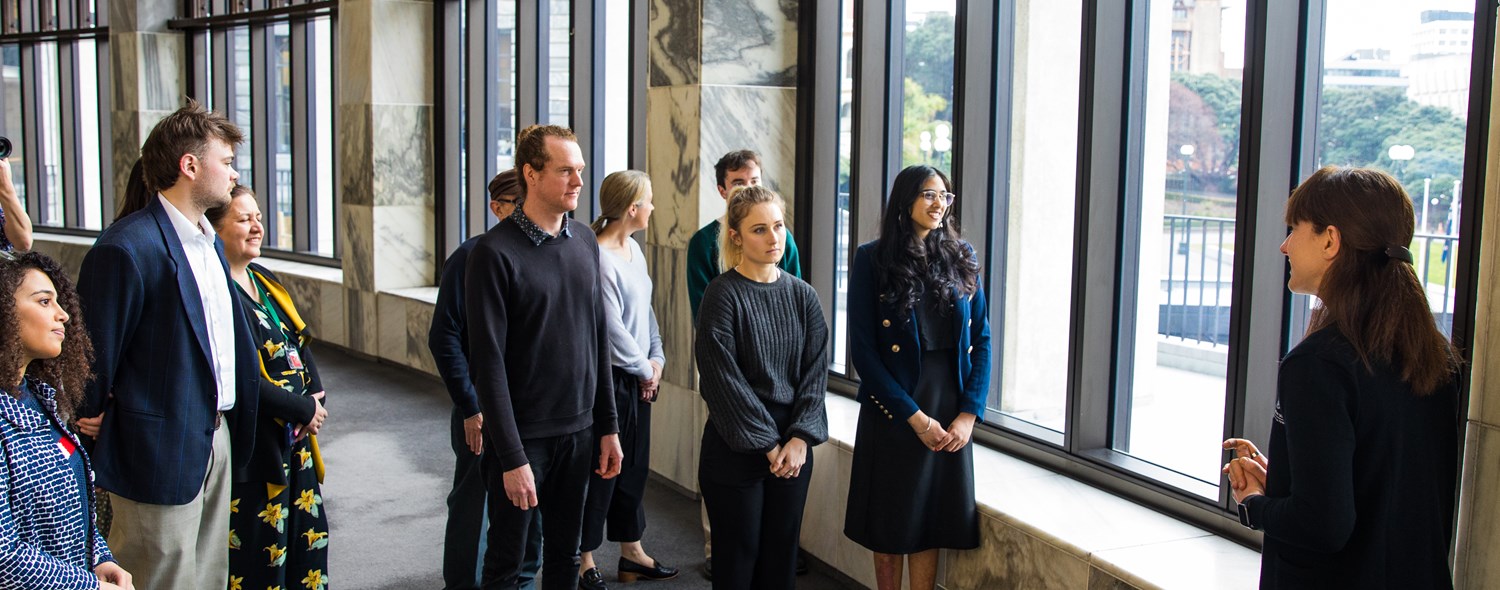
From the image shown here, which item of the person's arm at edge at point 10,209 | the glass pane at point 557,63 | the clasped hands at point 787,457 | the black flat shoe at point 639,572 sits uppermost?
the glass pane at point 557,63

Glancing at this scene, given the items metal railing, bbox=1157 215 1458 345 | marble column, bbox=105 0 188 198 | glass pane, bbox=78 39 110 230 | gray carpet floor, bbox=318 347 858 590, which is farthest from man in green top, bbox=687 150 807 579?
glass pane, bbox=78 39 110 230

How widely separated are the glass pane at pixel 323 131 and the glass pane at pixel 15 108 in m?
5.03

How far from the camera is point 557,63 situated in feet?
23.8

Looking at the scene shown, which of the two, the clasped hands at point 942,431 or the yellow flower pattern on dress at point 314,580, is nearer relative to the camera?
the yellow flower pattern on dress at point 314,580

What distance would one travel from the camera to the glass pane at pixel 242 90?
10664 mm

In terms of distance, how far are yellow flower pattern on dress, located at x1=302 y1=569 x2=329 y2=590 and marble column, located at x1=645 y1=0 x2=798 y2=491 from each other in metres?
2.06

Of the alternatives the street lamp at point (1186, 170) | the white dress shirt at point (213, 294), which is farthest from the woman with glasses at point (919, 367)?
the white dress shirt at point (213, 294)

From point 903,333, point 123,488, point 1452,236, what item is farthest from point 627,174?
point 1452,236

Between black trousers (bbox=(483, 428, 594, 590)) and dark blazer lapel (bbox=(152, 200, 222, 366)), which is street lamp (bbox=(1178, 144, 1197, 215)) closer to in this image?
black trousers (bbox=(483, 428, 594, 590))

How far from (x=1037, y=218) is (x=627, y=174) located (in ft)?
4.63

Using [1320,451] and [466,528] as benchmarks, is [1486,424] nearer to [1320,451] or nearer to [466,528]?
[1320,451]

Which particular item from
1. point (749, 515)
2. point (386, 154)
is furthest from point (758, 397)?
point (386, 154)

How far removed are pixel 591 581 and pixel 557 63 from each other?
12.8 ft

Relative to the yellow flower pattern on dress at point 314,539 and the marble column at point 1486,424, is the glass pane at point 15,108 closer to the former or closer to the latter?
the yellow flower pattern on dress at point 314,539
